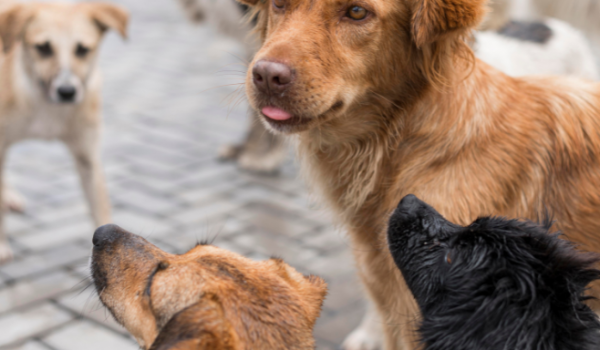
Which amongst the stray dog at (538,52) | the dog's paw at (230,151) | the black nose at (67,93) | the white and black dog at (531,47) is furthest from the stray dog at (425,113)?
the dog's paw at (230,151)

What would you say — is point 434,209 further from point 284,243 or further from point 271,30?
point 284,243

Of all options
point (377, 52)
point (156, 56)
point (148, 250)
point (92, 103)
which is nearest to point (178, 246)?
point (92, 103)

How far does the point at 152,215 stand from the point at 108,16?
1728mm

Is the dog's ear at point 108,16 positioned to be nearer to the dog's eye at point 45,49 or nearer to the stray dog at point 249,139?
the dog's eye at point 45,49

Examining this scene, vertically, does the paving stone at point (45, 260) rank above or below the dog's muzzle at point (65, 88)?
below

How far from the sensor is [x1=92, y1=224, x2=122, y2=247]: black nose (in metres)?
2.42

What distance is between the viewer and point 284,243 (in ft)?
14.9

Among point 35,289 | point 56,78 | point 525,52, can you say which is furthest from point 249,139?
point 525,52

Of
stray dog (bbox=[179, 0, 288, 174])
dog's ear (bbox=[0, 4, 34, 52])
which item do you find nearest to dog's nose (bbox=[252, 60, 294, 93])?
dog's ear (bbox=[0, 4, 34, 52])

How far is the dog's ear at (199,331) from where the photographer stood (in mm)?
1688

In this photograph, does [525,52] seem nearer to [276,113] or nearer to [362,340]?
[362,340]

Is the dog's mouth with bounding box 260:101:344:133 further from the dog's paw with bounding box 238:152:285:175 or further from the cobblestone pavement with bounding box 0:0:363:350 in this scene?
the dog's paw with bounding box 238:152:285:175

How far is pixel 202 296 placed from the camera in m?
1.95

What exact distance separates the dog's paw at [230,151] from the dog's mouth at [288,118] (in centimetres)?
381
